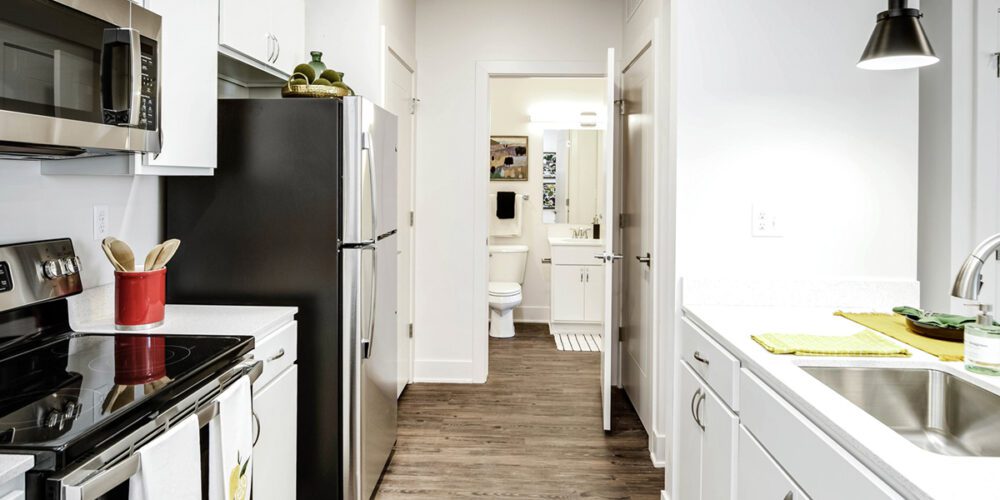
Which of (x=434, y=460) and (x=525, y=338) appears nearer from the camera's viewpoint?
(x=434, y=460)

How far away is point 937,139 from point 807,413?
1606 millimetres

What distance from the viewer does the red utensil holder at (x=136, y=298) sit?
5.79ft

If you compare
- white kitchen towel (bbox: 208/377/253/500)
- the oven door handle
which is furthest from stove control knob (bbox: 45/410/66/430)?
white kitchen towel (bbox: 208/377/253/500)

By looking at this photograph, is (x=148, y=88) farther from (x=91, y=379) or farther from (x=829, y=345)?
(x=829, y=345)

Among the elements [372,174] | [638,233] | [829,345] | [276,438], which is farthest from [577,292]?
[829,345]

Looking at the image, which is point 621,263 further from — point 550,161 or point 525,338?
point 550,161

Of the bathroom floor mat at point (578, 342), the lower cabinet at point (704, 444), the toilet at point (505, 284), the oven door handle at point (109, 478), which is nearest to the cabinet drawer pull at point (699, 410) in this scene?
the lower cabinet at point (704, 444)

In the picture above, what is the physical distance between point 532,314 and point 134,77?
4984mm

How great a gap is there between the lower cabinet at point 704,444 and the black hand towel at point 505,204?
389 centimetres

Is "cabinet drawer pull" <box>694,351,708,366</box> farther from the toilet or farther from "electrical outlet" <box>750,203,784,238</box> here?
the toilet

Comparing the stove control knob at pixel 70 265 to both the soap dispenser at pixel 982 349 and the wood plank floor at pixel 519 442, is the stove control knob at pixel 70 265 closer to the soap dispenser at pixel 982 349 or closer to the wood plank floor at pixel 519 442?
the wood plank floor at pixel 519 442

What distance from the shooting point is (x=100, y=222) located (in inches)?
78.1

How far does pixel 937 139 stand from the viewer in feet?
7.50

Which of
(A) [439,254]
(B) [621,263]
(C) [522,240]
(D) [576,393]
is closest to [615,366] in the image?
(D) [576,393]
